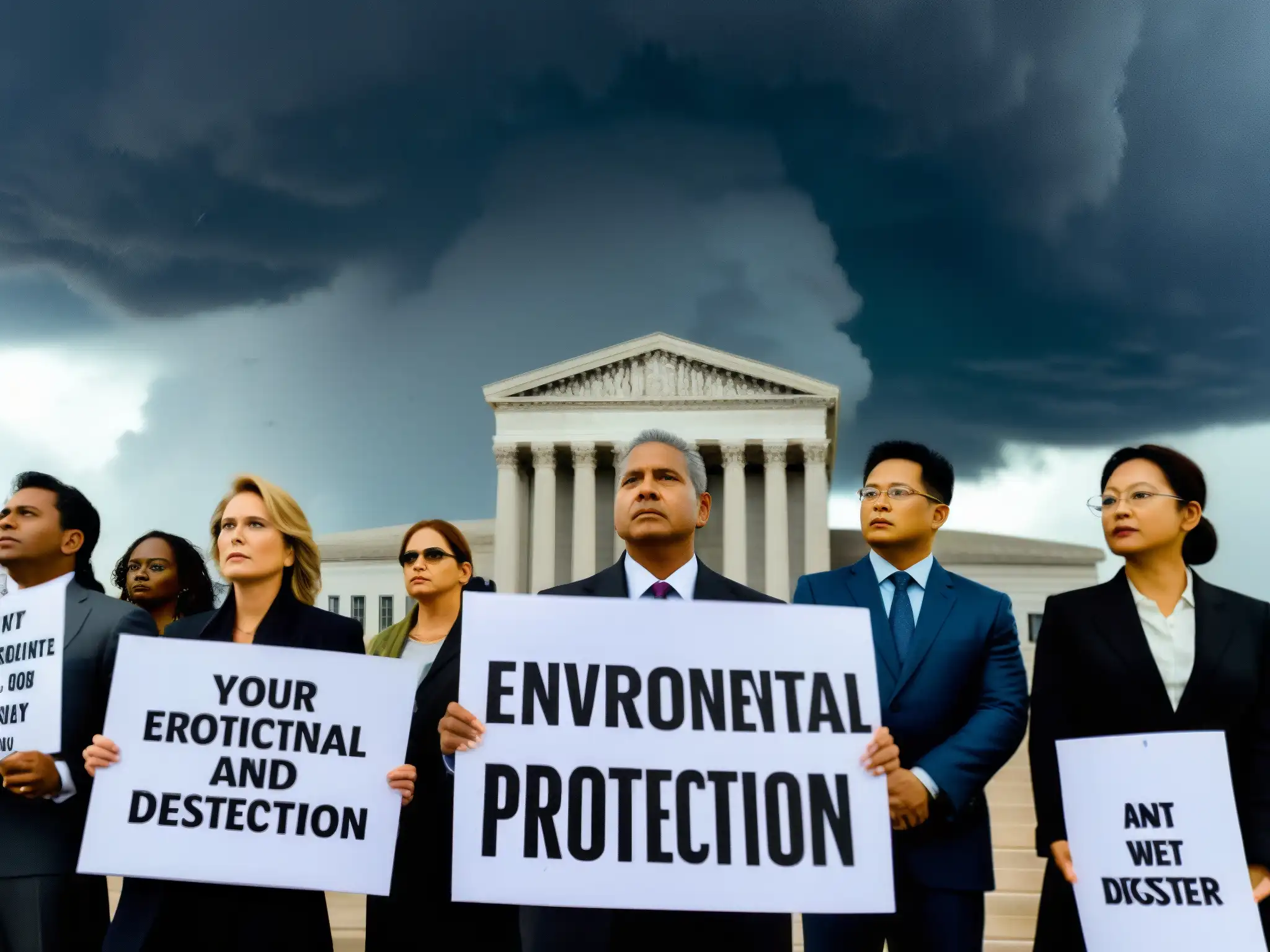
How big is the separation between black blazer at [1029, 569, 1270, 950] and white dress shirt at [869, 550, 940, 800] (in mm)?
559

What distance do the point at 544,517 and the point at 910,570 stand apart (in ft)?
139

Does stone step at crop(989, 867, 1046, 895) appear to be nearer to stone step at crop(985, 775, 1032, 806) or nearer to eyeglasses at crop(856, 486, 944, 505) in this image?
stone step at crop(985, 775, 1032, 806)

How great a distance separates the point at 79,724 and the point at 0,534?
1.00m

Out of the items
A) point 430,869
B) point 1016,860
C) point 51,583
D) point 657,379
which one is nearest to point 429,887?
point 430,869

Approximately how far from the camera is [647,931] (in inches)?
163

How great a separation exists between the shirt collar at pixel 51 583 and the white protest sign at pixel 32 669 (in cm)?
1

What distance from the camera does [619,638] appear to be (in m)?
4.18

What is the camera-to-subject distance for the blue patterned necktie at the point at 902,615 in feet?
16.4

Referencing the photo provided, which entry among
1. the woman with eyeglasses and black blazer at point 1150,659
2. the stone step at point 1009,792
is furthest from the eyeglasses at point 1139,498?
the stone step at point 1009,792

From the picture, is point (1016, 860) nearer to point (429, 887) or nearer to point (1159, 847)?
point (1159, 847)

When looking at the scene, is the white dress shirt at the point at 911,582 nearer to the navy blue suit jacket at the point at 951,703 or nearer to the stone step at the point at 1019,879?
the navy blue suit jacket at the point at 951,703

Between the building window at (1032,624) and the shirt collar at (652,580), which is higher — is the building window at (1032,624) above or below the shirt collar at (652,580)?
above

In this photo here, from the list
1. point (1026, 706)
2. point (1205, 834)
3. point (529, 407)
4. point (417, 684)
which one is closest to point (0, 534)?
point (417, 684)

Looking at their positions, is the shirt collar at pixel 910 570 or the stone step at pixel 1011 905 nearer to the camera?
the shirt collar at pixel 910 570
